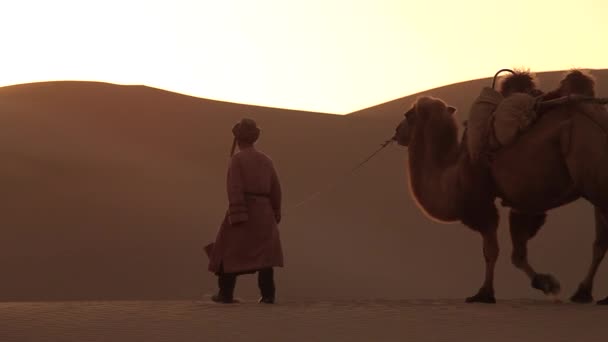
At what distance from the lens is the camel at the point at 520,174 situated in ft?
40.1

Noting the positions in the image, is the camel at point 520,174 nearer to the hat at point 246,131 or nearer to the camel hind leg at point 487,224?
the camel hind leg at point 487,224

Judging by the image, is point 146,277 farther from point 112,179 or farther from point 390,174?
point 390,174

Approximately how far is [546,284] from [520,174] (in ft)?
3.35

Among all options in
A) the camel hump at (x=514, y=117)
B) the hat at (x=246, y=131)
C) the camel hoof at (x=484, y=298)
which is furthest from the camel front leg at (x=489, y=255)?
the hat at (x=246, y=131)

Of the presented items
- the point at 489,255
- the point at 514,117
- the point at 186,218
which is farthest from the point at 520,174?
the point at 186,218

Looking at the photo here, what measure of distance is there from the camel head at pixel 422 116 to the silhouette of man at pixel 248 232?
173cm

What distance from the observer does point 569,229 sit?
2909 centimetres

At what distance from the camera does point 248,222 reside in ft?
42.6

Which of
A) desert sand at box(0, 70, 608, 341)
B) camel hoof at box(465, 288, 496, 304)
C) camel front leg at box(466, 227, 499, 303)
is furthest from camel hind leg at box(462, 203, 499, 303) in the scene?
desert sand at box(0, 70, 608, 341)

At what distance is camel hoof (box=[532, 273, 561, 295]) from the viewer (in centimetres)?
1288

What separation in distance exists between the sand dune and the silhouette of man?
34.9 feet

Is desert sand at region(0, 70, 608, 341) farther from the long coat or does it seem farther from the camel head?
the long coat

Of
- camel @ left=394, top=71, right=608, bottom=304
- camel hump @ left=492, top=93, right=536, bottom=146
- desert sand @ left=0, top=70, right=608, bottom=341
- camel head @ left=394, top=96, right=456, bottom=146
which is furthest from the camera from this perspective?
desert sand @ left=0, top=70, right=608, bottom=341

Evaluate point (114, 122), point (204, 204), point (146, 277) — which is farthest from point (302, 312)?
point (114, 122)
